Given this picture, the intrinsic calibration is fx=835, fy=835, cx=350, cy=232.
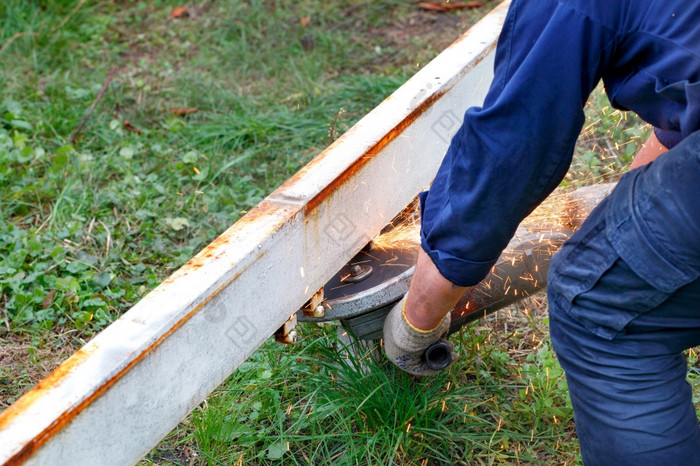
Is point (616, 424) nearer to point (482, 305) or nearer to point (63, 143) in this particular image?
point (482, 305)

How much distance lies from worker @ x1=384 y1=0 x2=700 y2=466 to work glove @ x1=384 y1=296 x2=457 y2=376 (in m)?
0.53

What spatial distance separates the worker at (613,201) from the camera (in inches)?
63.8

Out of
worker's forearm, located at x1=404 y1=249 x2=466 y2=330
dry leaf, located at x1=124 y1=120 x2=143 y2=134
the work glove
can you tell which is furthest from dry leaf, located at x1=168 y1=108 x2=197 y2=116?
worker's forearm, located at x1=404 y1=249 x2=466 y2=330

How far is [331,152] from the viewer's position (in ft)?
7.91

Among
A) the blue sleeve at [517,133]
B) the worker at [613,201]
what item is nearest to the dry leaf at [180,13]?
the blue sleeve at [517,133]

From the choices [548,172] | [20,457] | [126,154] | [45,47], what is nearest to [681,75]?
[548,172]

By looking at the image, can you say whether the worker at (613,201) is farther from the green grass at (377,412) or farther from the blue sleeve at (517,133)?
the green grass at (377,412)

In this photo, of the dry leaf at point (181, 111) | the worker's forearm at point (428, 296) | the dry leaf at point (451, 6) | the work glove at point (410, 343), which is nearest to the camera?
the worker's forearm at point (428, 296)

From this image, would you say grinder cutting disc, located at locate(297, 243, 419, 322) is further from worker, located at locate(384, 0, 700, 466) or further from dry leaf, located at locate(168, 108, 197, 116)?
dry leaf, located at locate(168, 108, 197, 116)

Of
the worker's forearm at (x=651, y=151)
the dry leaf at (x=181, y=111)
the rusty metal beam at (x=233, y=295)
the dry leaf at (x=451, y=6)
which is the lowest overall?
the dry leaf at (x=451, y=6)

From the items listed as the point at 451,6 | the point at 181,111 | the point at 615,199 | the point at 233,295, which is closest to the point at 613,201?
the point at 615,199

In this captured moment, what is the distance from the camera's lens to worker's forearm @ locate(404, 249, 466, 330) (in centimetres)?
208

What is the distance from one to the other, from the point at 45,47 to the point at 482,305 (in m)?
3.50

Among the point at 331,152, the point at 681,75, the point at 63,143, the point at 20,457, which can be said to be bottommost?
the point at 63,143
